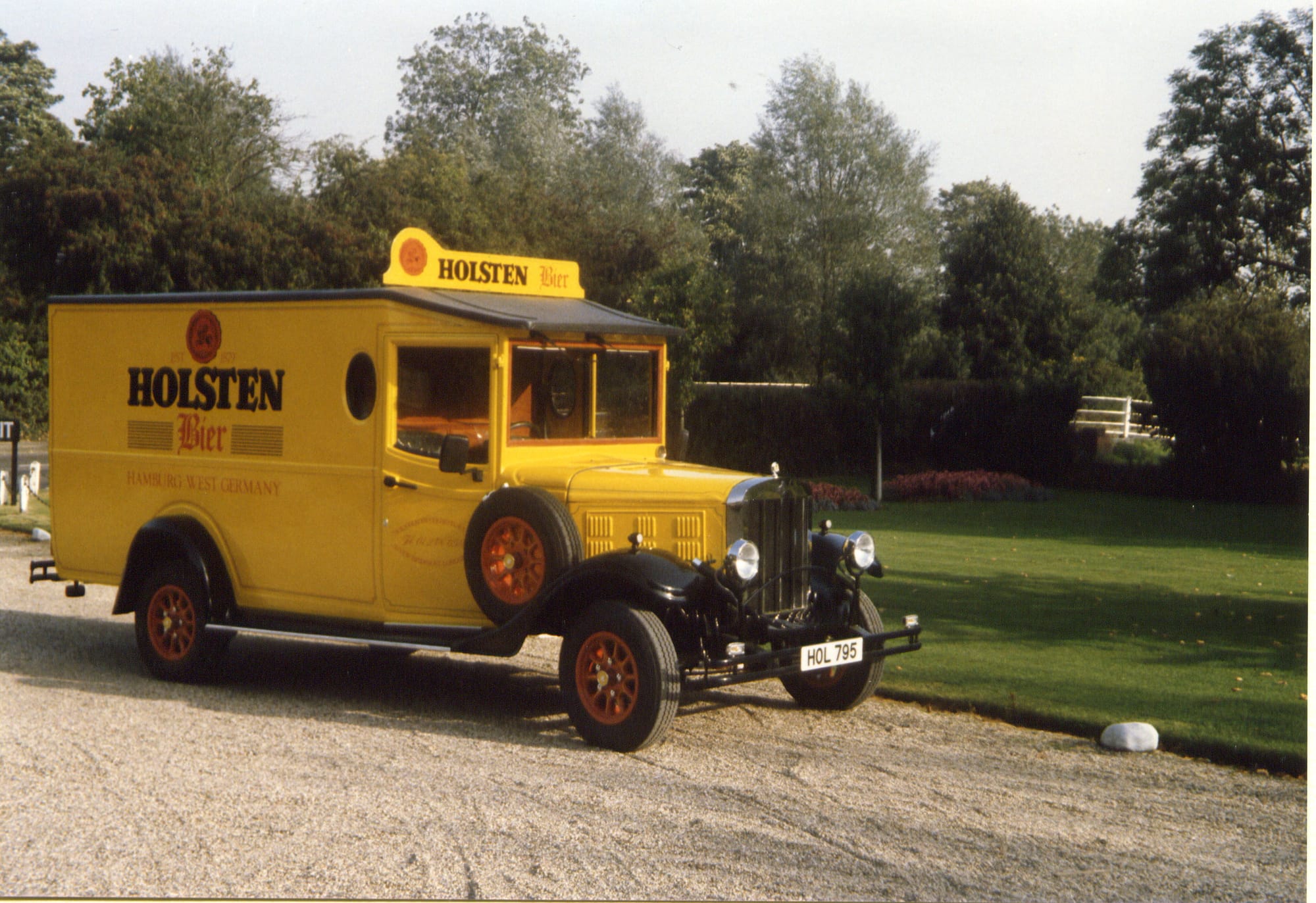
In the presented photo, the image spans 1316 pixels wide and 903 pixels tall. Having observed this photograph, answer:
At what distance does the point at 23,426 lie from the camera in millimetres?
40438

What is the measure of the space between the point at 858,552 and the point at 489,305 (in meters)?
2.88

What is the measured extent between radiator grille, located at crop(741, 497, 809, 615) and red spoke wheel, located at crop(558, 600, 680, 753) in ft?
2.57

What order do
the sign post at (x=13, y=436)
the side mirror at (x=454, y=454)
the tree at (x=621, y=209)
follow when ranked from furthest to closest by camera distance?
the tree at (x=621, y=209), the sign post at (x=13, y=436), the side mirror at (x=454, y=454)

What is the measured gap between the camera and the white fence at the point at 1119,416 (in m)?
29.0

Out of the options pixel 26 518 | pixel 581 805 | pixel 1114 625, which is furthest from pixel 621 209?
pixel 581 805

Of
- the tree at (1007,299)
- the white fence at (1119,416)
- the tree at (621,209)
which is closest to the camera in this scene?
the white fence at (1119,416)

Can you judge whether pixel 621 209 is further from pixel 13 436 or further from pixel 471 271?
pixel 471 271

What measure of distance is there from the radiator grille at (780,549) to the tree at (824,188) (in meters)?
37.8

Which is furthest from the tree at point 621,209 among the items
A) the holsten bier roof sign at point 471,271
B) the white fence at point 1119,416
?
the holsten bier roof sign at point 471,271

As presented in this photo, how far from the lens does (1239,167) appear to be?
94.1 feet

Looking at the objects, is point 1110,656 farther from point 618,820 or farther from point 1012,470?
point 1012,470

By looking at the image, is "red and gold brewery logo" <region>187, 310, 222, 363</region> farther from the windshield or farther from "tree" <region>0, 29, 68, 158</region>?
"tree" <region>0, 29, 68, 158</region>

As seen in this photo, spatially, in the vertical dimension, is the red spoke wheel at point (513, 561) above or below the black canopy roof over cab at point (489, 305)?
below

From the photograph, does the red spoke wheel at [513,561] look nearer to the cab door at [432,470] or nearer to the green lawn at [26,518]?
the cab door at [432,470]
